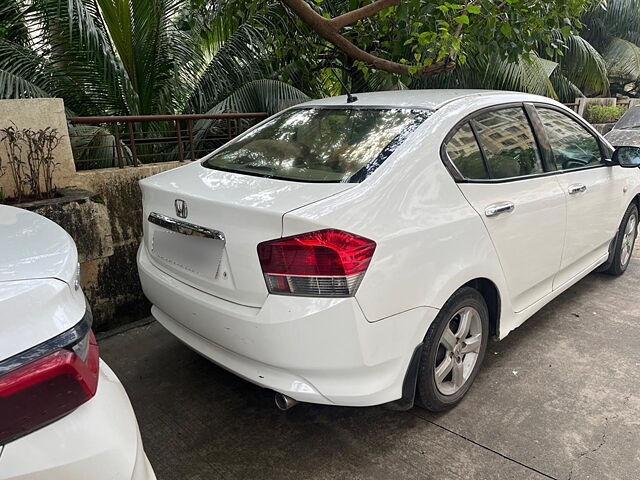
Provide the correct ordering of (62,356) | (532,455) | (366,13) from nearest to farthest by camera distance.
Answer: (62,356)
(532,455)
(366,13)

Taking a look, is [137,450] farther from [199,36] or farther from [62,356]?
[199,36]

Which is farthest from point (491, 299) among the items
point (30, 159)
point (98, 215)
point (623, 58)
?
point (623, 58)

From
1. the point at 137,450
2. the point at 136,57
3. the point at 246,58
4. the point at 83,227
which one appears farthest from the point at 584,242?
the point at 136,57

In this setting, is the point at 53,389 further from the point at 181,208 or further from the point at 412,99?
the point at 412,99

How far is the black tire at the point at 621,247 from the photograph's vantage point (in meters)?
4.17

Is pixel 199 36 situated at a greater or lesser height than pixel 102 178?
greater

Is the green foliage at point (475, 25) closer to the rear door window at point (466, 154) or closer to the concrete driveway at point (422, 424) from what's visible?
the rear door window at point (466, 154)

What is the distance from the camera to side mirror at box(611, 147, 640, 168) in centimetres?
366

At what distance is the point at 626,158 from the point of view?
366 centimetres

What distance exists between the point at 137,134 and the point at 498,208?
3633 millimetres

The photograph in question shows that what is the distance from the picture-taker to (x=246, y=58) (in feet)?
19.8

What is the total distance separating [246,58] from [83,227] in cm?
348

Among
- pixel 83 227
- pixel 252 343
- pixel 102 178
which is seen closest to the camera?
pixel 252 343

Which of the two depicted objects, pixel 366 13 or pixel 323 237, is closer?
pixel 323 237
